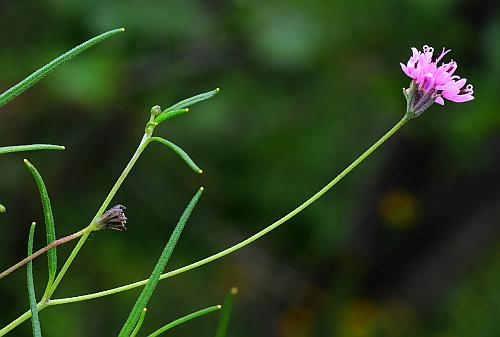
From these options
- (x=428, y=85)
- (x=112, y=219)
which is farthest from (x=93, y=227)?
(x=428, y=85)

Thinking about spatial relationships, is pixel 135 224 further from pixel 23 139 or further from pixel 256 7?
pixel 256 7

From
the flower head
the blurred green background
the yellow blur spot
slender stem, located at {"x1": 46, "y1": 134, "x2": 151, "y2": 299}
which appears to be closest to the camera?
slender stem, located at {"x1": 46, "y1": 134, "x2": 151, "y2": 299}

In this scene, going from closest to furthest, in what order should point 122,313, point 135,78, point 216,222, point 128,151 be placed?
point 135,78, point 128,151, point 216,222, point 122,313

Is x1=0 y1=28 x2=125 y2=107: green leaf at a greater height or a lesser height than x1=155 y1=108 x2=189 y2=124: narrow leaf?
lesser

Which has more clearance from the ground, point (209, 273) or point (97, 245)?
point (209, 273)

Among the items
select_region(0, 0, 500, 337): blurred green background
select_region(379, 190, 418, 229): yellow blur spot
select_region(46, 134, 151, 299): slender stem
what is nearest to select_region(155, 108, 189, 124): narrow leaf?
select_region(46, 134, 151, 299): slender stem

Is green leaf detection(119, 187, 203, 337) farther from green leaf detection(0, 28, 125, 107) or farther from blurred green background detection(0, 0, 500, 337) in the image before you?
blurred green background detection(0, 0, 500, 337)

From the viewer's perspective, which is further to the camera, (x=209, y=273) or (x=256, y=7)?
(x=209, y=273)

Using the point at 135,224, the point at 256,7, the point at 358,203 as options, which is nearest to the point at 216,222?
the point at 135,224
